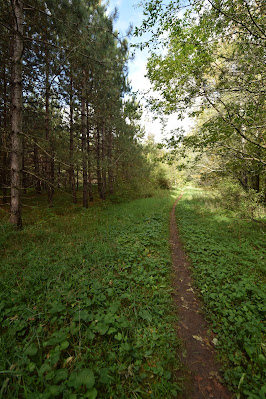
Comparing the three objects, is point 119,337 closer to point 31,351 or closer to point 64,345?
point 64,345

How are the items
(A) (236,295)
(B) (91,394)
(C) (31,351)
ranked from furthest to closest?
(A) (236,295) → (C) (31,351) → (B) (91,394)

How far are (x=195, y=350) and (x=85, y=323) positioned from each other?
5.85 ft

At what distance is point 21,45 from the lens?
579 centimetres

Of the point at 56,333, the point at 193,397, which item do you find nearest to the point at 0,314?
the point at 56,333

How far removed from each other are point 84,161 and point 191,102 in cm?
687

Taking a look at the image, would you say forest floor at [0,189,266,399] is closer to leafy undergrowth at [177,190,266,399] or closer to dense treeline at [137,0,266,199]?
leafy undergrowth at [177,190,266,399]

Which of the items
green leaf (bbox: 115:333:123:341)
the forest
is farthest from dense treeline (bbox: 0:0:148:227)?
green leaf (bbox: 115:333:123:341)

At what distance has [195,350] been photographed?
243 cm

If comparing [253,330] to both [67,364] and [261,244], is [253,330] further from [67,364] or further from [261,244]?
[261,244]

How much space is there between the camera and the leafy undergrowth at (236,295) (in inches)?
82.0

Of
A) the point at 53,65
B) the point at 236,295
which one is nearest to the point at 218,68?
the point at 236,295

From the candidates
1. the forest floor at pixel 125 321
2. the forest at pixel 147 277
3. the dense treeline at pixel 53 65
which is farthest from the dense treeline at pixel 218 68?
the forest floor at pixel 125 321

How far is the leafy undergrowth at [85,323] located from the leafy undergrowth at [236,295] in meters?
0.81

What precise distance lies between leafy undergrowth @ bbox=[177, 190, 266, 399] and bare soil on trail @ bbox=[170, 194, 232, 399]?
16 cm
